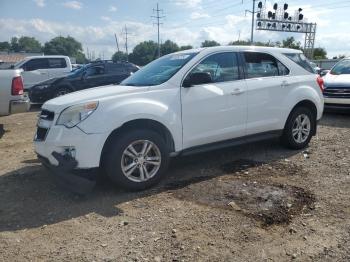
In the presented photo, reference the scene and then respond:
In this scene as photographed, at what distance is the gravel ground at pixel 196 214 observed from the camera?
11.2 ft

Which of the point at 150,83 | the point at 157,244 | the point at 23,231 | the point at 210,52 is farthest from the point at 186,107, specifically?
the point at 23,231

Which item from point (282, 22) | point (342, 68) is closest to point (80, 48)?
point (282, 22)

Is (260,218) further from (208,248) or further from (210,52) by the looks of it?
(210,52)

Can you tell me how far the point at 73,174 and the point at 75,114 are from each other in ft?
2.32

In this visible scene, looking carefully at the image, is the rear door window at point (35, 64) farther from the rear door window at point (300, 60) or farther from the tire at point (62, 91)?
the rear door window at point (300, 60)

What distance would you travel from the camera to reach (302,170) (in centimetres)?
550

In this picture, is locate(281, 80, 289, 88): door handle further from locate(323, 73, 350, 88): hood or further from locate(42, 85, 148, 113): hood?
locate(323, 73, 350, 88): hood

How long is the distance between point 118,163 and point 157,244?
4.37 feet

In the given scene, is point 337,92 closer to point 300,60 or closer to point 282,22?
point 300,60

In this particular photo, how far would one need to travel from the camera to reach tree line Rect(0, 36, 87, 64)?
111m

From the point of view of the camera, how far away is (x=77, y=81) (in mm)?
13680

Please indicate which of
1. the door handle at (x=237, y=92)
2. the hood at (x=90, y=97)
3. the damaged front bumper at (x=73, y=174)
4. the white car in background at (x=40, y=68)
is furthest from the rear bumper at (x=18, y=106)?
the white car in background at (x=40, y=68)

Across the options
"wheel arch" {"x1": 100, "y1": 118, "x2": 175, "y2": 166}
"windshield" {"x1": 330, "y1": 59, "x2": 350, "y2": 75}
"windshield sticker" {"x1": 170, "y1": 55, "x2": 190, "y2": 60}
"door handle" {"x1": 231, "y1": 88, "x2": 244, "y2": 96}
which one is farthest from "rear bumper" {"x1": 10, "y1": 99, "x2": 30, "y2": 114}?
"windshield" {"x1": 330, "y1": 59, "x2": 350, "y2": 75}

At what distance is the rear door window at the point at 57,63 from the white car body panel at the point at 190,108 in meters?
12.4
